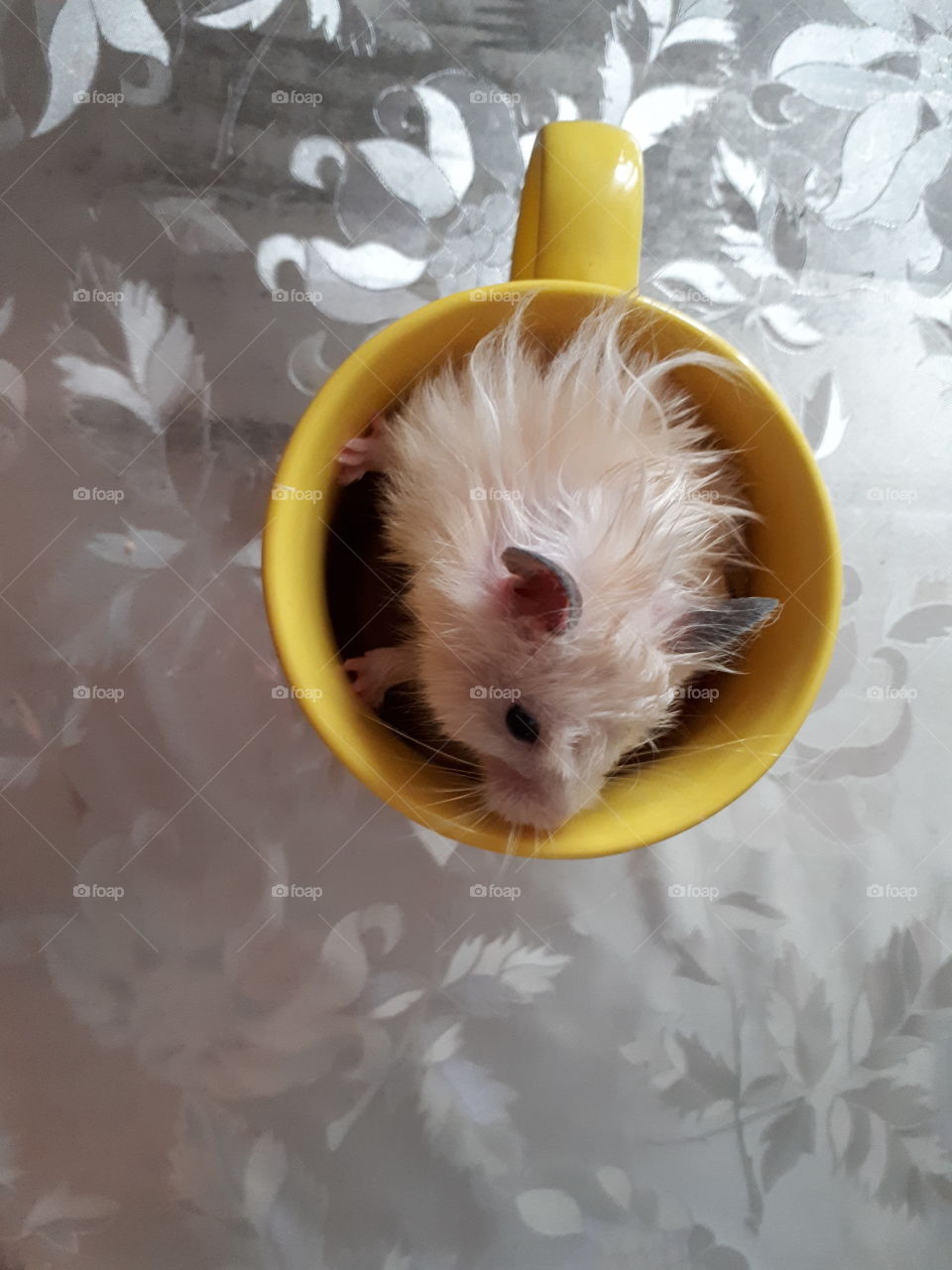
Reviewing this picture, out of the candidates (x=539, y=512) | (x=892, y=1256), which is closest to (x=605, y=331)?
(x=539, y=512)

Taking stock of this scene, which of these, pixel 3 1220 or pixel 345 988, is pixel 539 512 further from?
pixel 3 1220

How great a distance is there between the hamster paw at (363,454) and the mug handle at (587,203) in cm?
14

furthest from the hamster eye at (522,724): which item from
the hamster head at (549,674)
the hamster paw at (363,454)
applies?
the hamster paw at (363,454)

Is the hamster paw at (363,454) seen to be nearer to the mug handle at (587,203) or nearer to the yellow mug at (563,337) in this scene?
the yellow mug at (563,337)

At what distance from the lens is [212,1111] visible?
0.70m

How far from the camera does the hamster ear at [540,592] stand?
0.44 m

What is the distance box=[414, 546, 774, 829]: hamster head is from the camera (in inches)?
18.9

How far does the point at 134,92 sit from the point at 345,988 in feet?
2.39

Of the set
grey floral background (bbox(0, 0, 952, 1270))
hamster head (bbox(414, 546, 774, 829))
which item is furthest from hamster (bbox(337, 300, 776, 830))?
grey floral background (bbox(0, 0, 952, 1270))

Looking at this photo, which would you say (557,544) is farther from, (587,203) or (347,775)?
(347,775)

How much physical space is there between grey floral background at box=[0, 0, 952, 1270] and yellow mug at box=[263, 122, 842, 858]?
0.21m

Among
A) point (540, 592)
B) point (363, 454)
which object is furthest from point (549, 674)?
point (363, 454)

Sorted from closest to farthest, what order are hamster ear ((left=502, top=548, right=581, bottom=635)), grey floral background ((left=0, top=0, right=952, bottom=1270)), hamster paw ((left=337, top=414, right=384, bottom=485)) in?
hamster ear ((left=502, top=548, right=581, bottom=635)) → hamster paw ((left=337, top=414, right=384, bottom=485)) → grey floral background ((left=0, top=0, right=952, bottom=1270))

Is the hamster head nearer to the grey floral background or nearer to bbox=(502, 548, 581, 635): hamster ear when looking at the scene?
bbox=(502, 548, 581, 635): hamster ear
